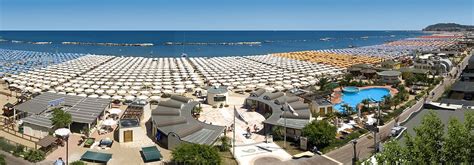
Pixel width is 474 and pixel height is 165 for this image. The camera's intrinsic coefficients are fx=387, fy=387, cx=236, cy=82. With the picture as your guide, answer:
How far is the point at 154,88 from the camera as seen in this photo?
43500 mm

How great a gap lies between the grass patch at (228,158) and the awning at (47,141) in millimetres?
10820

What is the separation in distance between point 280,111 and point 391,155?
17.5m

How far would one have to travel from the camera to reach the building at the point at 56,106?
Answer: 27281 millimetres

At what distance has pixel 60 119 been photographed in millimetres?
26625

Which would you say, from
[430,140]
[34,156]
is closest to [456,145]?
[430,140]

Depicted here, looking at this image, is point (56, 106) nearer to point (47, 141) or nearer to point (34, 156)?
point (47, 141)

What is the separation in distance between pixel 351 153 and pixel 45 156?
18.8 m

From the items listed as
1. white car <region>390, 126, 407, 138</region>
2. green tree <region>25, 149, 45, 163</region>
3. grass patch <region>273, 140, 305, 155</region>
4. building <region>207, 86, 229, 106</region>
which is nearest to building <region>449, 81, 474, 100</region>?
white car <region>390, 126, 407, 138</region>

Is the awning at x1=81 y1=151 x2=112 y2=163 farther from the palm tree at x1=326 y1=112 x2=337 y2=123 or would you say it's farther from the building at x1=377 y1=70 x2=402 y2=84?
the building at x1=377 y1=70 x2=402 y2=84

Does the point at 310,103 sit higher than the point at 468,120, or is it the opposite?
the point at 468,120

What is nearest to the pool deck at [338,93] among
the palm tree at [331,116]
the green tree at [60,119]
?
the palm tree at [331,116]

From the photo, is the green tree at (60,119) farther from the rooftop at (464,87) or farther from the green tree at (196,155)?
the rooftop at (464,87)

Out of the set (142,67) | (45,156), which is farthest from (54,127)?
(142,67)

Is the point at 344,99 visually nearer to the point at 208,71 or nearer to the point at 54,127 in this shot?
the point at 208,71
